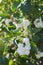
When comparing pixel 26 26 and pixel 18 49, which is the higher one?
pixel 26 26

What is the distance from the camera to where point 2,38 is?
80.8 inches

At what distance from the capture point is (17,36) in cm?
201

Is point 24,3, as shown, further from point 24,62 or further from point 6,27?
point 24,62

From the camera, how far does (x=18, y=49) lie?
76.8 inches

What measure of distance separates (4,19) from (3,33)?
0.10 meters

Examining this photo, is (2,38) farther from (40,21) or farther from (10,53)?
(40,21)

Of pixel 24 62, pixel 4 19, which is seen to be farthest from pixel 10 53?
pixel 4 19

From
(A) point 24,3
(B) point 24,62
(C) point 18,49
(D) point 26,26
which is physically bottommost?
(B) point 24,62

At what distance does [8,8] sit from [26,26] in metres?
0.25

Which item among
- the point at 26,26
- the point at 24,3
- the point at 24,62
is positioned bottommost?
the point at 24,62

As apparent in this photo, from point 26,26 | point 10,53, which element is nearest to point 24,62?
point 10,53

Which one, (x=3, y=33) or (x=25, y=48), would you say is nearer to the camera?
(x=25, y=48)

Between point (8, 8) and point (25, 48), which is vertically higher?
point (8, 8)

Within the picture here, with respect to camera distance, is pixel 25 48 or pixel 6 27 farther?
pixel 6 27
